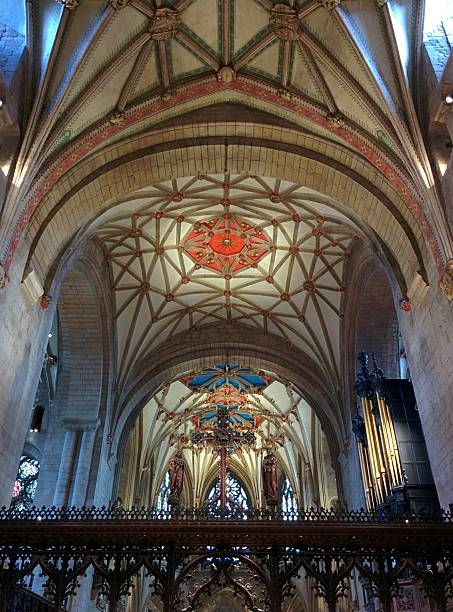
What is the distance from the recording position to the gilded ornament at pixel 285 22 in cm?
914

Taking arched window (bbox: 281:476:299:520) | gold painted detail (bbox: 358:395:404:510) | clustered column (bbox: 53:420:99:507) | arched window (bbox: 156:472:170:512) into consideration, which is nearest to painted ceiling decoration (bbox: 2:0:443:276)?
gold painted detail (bbox: 358:395:404:510)

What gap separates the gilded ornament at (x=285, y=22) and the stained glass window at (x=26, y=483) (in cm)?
1403

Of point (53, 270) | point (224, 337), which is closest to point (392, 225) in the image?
point (53, 270)

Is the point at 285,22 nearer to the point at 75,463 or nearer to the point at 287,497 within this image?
the point at 75,463

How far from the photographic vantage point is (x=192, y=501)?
1062 inches

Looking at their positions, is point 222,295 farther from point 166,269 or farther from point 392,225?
point 392,225

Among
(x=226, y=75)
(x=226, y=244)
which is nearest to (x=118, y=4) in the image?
(x=226, y=75)

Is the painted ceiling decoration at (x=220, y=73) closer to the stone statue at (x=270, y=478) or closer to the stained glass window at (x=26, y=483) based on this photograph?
the stone statue at (x=270, y=478)

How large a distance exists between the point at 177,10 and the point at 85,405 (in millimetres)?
10022

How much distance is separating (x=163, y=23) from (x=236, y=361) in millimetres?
11326

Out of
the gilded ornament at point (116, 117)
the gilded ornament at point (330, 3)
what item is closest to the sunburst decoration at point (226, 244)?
the gilded ornament at point (116, 117)

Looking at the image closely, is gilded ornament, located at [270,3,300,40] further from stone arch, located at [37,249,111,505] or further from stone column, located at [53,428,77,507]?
stone column, located at [53,428,77,507]

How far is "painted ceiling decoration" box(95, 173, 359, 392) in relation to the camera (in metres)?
13.6

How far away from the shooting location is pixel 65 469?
44.2ft
